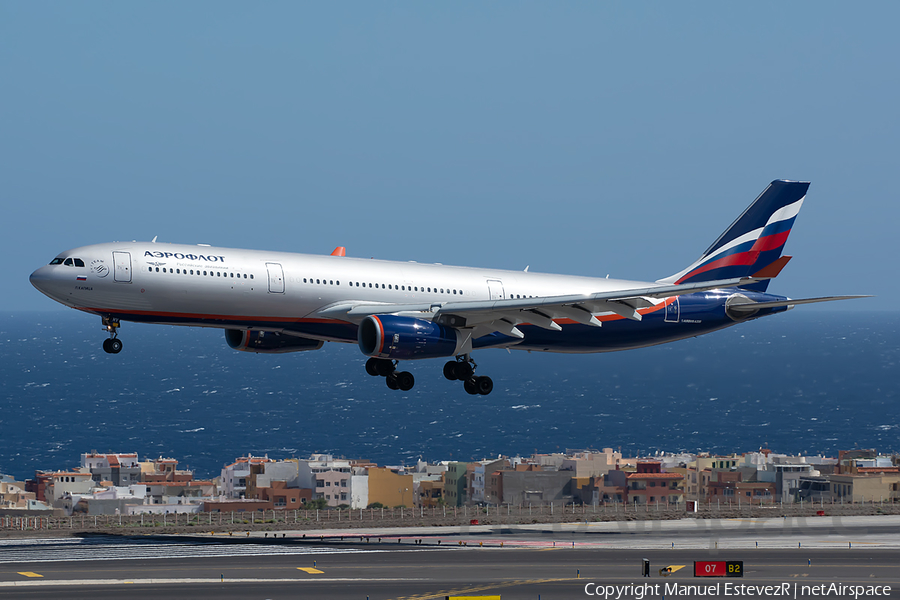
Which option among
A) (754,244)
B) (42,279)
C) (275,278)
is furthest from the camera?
(754,244)

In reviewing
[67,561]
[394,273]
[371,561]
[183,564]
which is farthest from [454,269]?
[67,561]

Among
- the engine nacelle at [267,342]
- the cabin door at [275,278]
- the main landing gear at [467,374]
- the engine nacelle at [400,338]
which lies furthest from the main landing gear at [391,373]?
the cabin door at [275,278]

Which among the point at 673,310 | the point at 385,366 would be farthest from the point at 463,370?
the point at 673,310

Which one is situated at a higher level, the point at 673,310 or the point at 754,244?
the point at 754,244

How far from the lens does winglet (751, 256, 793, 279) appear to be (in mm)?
65250

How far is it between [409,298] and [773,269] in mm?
→ 22892

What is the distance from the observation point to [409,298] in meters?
56.0

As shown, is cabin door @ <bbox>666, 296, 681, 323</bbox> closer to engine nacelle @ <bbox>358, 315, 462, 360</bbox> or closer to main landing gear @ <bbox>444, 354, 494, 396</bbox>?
main landing gear @ <bbox>444, 354, 494, 396</bbox>

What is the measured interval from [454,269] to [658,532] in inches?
1026

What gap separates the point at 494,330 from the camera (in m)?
57.1

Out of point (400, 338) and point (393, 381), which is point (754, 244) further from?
point (400, 338)

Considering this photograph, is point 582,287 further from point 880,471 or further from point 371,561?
point 880,471

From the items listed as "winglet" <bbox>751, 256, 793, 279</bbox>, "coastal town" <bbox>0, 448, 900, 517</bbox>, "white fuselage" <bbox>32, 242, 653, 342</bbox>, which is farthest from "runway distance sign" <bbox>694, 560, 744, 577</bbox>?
"coastal town" <bbox>0, 448, 900, 517</bbox>

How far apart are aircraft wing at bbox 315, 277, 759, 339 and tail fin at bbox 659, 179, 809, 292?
10.0 metres
